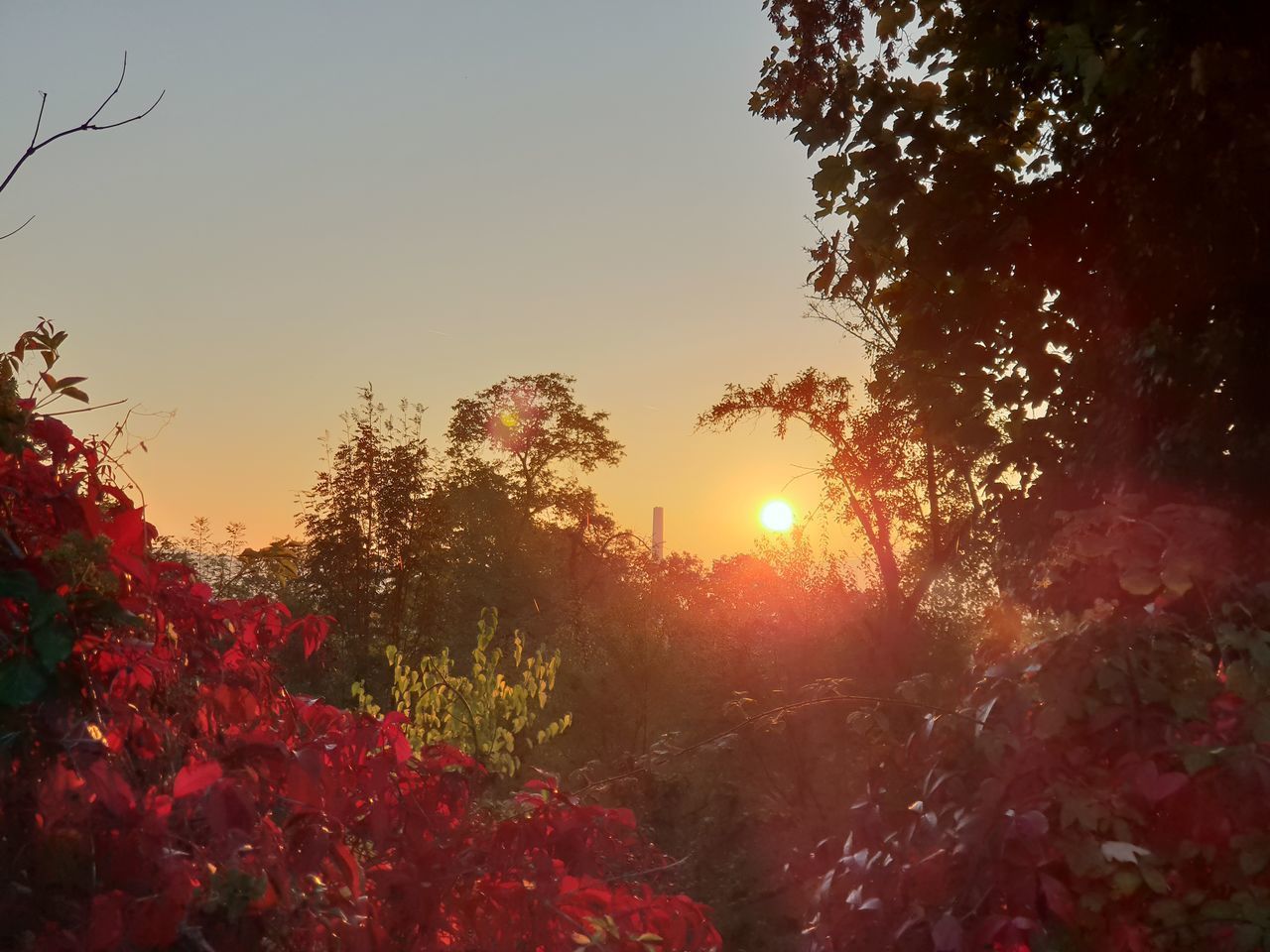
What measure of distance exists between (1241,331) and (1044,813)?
2389 millimetres

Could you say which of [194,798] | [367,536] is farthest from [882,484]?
[194,798]

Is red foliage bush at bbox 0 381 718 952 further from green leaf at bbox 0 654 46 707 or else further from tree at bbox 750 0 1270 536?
A: tree at bbox 750 0 1270 536

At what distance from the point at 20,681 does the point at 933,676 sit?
4.60 m

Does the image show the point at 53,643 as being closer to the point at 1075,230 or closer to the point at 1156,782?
the point at 1156,782

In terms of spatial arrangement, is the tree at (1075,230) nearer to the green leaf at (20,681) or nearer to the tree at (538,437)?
the green leaf at (20,681)

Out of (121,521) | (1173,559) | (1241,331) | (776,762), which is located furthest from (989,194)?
(776,762)

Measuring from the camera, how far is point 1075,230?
5.07 metres

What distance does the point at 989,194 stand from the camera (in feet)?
16.5

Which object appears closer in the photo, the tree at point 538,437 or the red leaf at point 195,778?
the red leaf at point 195,778

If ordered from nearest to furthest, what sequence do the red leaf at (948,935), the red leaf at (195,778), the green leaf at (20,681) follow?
the green leaf at (20,681), the red leaf at (195,778), the red leaf at (948,935)

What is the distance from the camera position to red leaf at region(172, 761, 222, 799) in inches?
70.3

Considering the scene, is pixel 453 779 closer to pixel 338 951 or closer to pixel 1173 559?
pixel 338 951

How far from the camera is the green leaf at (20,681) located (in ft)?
5.34

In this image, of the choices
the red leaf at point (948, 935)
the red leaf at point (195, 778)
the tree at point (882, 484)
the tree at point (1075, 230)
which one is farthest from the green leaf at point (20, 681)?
the tree at point (882, 484)
